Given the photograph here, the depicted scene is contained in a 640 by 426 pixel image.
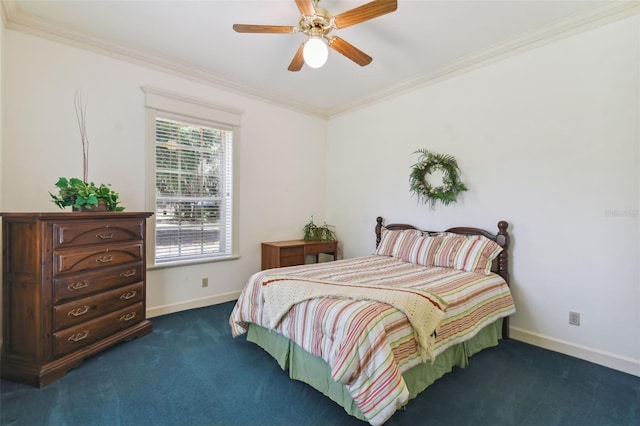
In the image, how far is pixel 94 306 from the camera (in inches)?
91.4

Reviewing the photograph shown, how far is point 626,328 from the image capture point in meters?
2.23

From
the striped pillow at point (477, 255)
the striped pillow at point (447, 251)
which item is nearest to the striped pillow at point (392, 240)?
the striped pillow at point (447, 251)

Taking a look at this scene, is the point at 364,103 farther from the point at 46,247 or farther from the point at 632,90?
the point at 46,247

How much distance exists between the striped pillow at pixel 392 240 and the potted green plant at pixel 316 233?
1.14 meters

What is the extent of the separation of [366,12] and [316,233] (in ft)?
10.1

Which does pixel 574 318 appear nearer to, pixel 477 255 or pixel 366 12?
pixel 477 255

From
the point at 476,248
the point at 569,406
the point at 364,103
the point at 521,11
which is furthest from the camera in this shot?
the point at 364,103

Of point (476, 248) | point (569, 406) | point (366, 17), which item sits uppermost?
point (366, 17)

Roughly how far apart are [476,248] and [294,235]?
256cm

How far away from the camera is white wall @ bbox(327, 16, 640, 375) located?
7.39 feet

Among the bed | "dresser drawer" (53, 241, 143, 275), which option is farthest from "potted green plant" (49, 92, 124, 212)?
the bed

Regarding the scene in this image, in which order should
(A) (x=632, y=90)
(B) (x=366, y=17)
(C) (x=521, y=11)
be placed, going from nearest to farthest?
1. (B) (x=366, y=17)
2. (A) (x=632, y=90)
3. (C) (x=521, y=11)

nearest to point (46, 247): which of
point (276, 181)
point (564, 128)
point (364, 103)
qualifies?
point (276, 181)

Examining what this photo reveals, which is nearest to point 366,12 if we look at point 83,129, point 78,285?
point 83,129
